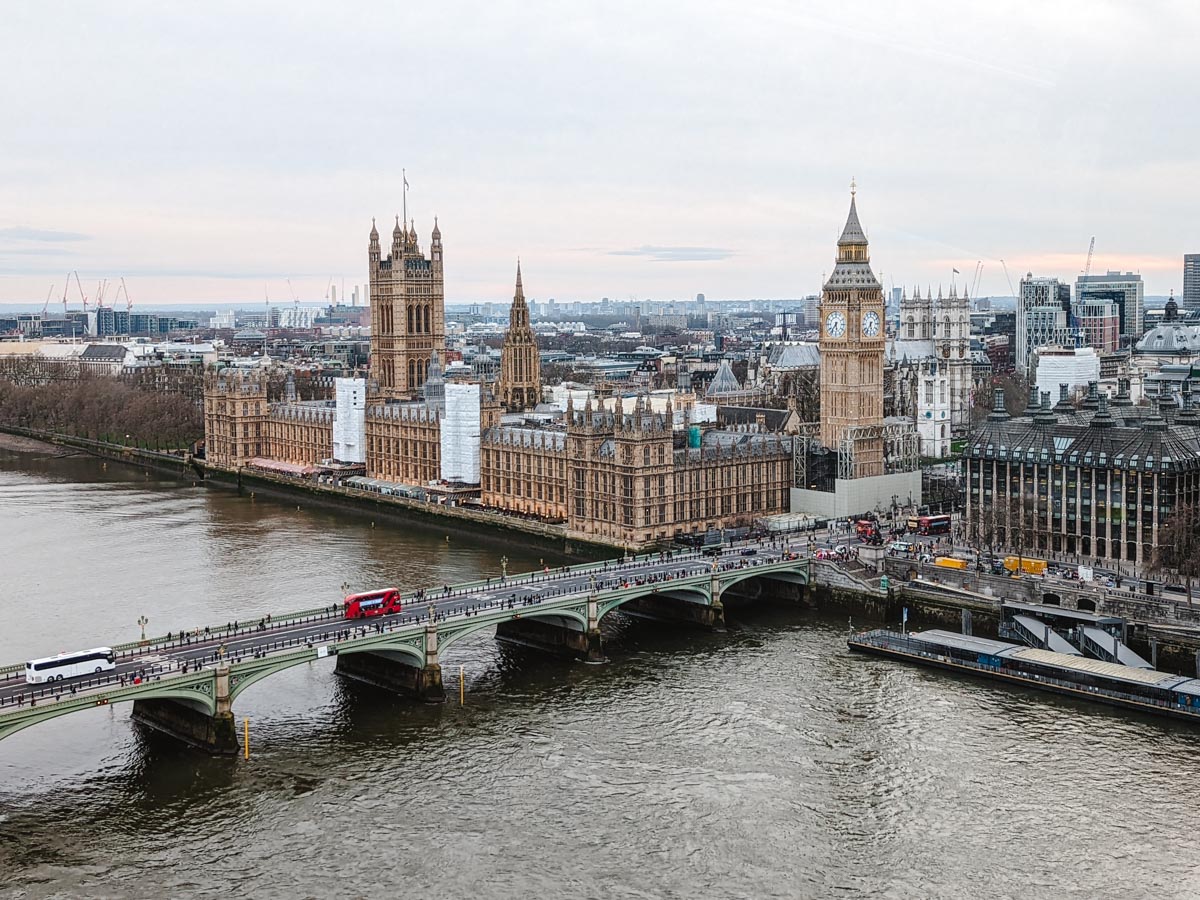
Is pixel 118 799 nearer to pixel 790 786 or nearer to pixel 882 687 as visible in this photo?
pixel 790 786

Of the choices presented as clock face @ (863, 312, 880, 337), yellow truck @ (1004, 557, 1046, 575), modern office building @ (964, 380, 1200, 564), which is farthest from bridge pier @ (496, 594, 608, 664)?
clock face @ (863, 312, 880, 337)

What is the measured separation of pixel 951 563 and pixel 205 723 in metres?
37.3

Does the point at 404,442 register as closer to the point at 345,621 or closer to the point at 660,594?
the point at 660,594

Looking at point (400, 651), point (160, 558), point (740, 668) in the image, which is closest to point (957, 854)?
point (740, 668)

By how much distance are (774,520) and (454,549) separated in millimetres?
19564

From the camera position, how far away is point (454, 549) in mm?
85812

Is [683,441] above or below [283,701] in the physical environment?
above

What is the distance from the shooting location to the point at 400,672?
179ft

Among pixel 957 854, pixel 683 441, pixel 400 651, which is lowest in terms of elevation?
pixel 957 854

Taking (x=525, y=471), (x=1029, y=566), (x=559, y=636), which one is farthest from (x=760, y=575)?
(x=525, y=471)

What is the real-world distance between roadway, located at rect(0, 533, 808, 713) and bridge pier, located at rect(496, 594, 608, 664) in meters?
1.34

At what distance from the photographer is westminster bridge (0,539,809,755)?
46.7 m

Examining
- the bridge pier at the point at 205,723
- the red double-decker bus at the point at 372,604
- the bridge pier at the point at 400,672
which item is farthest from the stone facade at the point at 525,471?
the bridge pier at the point at 205,723

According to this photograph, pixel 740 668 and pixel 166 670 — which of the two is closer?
pixel 166 670
